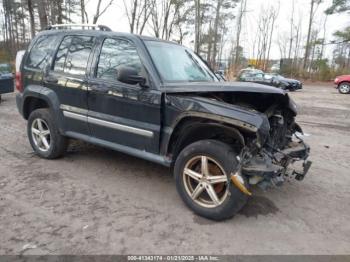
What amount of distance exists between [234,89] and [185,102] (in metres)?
0.55

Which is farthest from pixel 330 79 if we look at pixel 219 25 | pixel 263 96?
pixel 263 96

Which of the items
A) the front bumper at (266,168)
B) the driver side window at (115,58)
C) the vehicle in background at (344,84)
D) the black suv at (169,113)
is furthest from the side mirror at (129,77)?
the vehicle in background at (344,84)

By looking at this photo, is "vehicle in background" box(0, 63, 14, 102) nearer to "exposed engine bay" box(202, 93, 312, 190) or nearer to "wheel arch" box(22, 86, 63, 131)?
"wheel arch" box(22, 86, 63, 131)

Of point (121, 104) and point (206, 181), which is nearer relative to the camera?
point (206, 181)

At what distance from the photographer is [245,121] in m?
3.07

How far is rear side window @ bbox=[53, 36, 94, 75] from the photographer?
4402mm

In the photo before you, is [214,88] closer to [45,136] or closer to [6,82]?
[45,136]

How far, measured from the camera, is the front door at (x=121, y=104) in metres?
3.71

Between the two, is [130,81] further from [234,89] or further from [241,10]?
[241,10]

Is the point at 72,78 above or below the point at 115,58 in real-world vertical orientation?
below

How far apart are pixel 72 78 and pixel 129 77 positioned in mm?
1328

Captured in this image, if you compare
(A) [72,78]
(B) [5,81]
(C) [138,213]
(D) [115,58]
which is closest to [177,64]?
(D) [115,58]

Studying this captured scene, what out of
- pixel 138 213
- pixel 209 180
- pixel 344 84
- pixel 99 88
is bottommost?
pixel 138 213

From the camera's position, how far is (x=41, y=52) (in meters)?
5.00
